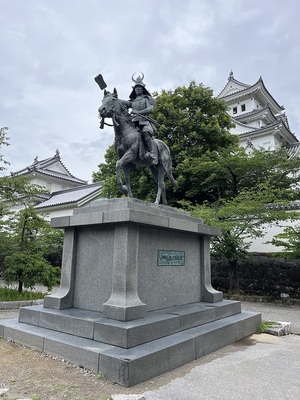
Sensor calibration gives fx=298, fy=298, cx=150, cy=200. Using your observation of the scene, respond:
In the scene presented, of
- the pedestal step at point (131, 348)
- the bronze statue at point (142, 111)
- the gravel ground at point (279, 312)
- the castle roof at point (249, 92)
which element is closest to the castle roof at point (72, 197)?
the gravel ground at point (279, 312)

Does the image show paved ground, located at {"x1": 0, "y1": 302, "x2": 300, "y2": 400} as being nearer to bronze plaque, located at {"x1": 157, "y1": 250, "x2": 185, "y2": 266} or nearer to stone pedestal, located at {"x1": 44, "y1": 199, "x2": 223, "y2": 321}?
stone pedestal, located at {"x1": 44, "y1": 199, "x2": 223, "y2": 321}

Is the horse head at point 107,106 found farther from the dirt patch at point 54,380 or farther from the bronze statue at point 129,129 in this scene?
the dirt patch at point 54,380

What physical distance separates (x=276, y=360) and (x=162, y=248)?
2573 mm

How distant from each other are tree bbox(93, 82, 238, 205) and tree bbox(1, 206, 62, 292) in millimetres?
5991

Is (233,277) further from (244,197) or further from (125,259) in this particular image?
(125,259)

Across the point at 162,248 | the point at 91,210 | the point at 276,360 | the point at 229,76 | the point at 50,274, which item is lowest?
the point at 276,360

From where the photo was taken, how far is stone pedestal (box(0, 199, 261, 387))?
3988 mm

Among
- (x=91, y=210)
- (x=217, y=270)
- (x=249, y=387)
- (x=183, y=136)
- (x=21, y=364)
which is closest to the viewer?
(x=249, y=387)

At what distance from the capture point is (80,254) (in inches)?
226

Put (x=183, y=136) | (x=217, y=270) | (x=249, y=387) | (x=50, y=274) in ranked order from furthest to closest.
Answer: (x=183, y=136) → (x=217, y=270) → (x=50, y=274) → (x=249, y=387)

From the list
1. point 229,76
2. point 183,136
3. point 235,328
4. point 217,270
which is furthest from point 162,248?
→ point 229,76

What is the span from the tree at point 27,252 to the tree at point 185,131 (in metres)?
5.99

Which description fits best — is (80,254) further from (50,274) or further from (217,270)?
(217,270)

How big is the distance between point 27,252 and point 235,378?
Answer: 7936 millimetres
